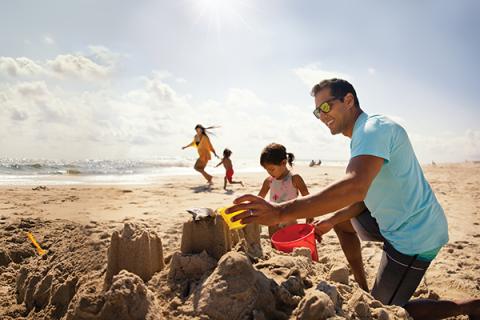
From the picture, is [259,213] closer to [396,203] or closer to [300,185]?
[396,203]

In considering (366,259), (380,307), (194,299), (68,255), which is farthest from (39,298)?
(366,259)

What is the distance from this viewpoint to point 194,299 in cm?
166

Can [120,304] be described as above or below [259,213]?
below

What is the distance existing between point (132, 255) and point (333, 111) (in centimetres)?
164

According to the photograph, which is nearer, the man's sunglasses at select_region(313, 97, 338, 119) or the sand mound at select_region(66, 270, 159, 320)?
the sand mound at select_region(66, 270, 159, 320)

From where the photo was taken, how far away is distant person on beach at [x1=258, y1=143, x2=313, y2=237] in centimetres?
397

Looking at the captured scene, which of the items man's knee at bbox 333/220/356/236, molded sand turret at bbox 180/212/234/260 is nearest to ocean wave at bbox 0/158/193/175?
man's knee at bbox 333/220/356/236

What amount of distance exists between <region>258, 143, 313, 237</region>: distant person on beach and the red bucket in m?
0.67

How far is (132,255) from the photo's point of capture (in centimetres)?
200

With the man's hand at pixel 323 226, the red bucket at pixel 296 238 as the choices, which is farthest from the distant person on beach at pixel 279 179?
the man's hand at pixel 323 226

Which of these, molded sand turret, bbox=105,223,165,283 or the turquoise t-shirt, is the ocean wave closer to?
molded sand turret, bbox=105,223,165,283

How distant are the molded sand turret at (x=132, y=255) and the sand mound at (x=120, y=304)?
1.21 feet

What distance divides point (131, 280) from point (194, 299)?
1.06 ft


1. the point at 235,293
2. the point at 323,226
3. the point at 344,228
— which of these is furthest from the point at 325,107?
the point at 235,293
